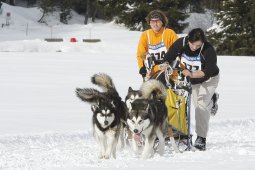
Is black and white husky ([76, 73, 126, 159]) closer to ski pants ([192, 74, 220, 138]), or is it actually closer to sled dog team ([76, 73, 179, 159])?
sled dog team ([76, 73, 179, 159])

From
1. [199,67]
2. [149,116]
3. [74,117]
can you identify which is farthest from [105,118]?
[74,117]

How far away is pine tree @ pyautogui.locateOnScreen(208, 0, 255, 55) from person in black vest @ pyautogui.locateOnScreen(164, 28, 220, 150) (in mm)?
25918

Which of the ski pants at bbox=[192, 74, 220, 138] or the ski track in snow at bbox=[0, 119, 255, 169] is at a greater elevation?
the ski pants at bbox=[192, 74, 220, 138]

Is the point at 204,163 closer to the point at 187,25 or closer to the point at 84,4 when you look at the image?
the point at 187,25

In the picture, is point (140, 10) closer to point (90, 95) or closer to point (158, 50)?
point (158, 50)

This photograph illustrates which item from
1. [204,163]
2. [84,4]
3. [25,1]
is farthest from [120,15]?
[204,163]

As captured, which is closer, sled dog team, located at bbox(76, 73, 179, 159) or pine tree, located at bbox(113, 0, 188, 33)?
sled dog team, located at bbox(76, 73, 179, 159)

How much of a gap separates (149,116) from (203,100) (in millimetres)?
1236

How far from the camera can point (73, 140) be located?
872cm

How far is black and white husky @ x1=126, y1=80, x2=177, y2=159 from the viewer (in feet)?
22.9

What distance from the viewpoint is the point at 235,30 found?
34.8 meters

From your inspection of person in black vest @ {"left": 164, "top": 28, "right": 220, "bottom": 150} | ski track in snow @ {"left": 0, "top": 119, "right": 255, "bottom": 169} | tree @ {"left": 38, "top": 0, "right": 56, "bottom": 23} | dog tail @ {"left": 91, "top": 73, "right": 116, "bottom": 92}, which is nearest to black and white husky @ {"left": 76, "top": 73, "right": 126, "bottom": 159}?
ski track in snow @ {"left": 0, "top": 119, "right": 255, "bottom": 169}

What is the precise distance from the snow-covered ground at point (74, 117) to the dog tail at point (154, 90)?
2.42ft

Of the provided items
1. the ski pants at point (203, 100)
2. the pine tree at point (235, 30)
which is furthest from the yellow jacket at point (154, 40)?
the pine tree at point (235, 30)
